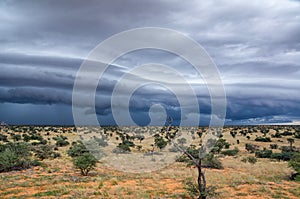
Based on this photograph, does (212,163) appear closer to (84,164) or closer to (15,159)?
(84,164)

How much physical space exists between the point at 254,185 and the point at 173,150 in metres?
28.5

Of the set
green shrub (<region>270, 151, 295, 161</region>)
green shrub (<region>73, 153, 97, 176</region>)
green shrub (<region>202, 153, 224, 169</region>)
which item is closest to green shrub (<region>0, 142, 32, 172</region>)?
green shrub (<region>73, 153, 97, 176</region>)

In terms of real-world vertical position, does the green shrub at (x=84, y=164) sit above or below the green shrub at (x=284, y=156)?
above

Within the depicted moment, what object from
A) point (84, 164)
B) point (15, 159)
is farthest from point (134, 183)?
point (15, 159)

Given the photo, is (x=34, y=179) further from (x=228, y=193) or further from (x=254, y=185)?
(x=254, y=185)

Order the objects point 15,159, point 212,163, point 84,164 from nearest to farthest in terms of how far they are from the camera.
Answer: point 84,164, point 15,159, point 212,163

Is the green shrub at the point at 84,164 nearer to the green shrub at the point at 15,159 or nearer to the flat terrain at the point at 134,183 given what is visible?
the flat terrain at the point at 134,183

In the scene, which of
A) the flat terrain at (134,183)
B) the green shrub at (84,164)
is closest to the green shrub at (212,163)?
the flat terrain at (134,183)

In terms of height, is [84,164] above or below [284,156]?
above

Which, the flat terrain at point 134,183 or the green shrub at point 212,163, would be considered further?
the green shrub at point 212,163

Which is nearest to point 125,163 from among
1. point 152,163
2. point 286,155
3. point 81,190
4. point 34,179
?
point 152,163

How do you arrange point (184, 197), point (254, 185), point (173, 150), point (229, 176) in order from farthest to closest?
point (173, 150) < point (229, 176) < point (254, 185) < point (184, 197)

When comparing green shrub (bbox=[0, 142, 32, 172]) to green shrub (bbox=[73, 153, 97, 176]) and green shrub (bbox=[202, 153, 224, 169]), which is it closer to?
green shrub (bbox=[73, 153, 97, 176])

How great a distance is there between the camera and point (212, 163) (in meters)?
36.6
